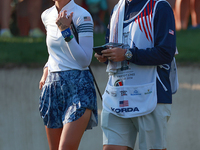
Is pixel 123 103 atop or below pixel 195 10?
below

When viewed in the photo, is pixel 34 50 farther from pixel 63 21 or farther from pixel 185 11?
pixel 185 11

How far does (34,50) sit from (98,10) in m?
2.72

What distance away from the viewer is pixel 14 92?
5.25 meters

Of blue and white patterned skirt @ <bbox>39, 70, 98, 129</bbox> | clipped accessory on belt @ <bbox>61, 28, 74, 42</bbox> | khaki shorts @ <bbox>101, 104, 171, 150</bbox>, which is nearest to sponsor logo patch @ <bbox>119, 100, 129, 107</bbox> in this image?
khaki shorts @ <bbox>101, 104, 171, 150</bbox>

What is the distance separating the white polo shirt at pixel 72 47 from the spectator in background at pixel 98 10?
16.8 ft

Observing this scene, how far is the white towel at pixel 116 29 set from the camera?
258 centimetres

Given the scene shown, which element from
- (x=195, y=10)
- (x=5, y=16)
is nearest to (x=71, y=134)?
(x=5, y=16)

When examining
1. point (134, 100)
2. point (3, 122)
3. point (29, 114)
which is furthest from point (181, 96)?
point (134, 100)

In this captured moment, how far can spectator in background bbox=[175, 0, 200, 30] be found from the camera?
7808mm

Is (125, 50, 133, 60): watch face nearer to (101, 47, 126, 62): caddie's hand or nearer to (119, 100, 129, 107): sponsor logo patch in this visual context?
(101, 47, 126, 62): caddie's hand

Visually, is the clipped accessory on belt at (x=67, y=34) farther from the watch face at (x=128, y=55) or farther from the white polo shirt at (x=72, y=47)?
the watch face at (x=128, y=55)

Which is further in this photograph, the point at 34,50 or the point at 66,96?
the point at 34,50

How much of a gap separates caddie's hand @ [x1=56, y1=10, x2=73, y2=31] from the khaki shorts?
28.5 inches

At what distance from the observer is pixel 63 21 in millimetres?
2689
